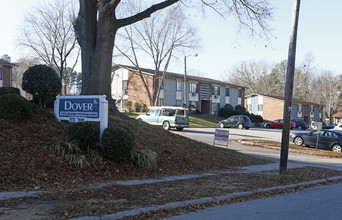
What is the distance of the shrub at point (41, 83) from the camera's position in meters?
12.3

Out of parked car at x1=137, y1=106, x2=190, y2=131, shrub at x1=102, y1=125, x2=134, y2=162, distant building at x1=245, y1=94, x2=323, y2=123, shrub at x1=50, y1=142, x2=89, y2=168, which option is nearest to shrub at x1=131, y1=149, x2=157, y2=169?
shrub at x1=102, y1=125, x2=134, y2=162

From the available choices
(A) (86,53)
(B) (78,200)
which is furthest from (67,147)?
(A) (86,53)

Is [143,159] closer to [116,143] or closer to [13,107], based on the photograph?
[116,143]

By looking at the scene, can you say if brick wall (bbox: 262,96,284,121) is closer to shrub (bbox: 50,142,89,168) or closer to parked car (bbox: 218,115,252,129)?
parked car (bbox: 218,115,252,129)

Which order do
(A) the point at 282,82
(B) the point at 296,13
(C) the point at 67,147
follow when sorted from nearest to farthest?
(C) the point at 67,147
(B) the point at 296,13
(A) the point at 282,82

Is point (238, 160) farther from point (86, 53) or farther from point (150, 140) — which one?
point (86, 53)

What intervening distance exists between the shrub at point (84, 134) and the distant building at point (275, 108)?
2297 inches

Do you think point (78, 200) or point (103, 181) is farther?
point (103, 181)

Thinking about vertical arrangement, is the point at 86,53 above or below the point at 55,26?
below

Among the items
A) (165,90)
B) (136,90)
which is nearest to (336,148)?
(165,90)

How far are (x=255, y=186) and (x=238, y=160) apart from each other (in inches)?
188

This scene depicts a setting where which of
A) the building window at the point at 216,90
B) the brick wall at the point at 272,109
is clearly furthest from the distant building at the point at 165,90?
the brick wall at the point at 272,109

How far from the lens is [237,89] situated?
63.7 metres

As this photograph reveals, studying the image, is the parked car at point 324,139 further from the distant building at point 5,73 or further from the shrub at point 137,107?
the distant building at point 5,73
